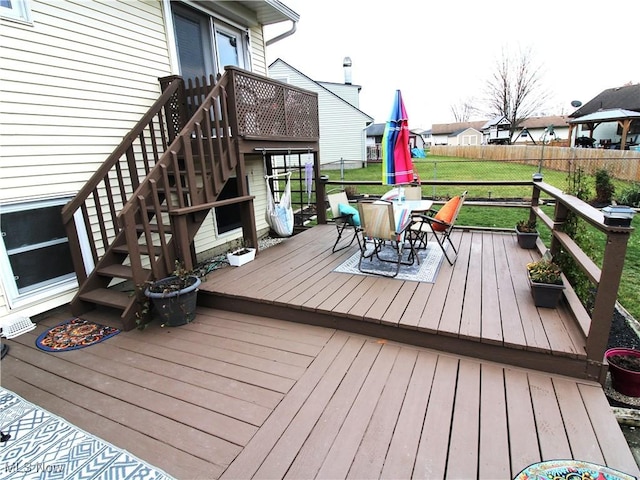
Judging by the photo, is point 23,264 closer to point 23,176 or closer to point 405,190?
point 23,176

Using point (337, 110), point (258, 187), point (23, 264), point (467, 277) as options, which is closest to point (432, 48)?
point (337, 110)

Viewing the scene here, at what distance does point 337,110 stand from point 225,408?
735 inches

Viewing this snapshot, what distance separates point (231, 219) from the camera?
5.87m

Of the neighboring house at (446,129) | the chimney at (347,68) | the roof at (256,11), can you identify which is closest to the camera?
the roof at (256,11)

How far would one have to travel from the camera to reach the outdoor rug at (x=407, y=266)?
3.68 meters

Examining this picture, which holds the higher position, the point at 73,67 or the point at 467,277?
the point at 73,67

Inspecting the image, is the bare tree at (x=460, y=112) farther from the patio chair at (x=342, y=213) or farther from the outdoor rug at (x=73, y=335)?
the outdoor rug at (x=73, y=335)

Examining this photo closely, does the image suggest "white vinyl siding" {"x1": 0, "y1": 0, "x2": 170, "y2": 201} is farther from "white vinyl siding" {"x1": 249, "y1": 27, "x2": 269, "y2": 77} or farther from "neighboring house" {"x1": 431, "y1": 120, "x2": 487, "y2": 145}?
"neighboring house" {"x1": 431, "y1": 120, "x2": 487, "y2": 145}

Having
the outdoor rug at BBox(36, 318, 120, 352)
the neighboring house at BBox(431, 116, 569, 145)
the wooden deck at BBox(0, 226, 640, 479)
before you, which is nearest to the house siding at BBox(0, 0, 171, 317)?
the outdoor rug at BBox(36, 318, 120, 352)

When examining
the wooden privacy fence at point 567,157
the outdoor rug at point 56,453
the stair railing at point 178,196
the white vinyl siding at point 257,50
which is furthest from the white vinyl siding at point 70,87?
the wooden privacy fence at point 567,157

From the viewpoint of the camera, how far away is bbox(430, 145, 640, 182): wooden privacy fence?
34.6 feet

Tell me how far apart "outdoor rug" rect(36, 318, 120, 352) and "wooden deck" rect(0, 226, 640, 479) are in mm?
99

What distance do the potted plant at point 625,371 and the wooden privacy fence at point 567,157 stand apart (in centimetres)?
287

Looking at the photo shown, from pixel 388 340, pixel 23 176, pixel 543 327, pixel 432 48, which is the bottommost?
pixel 388 340
